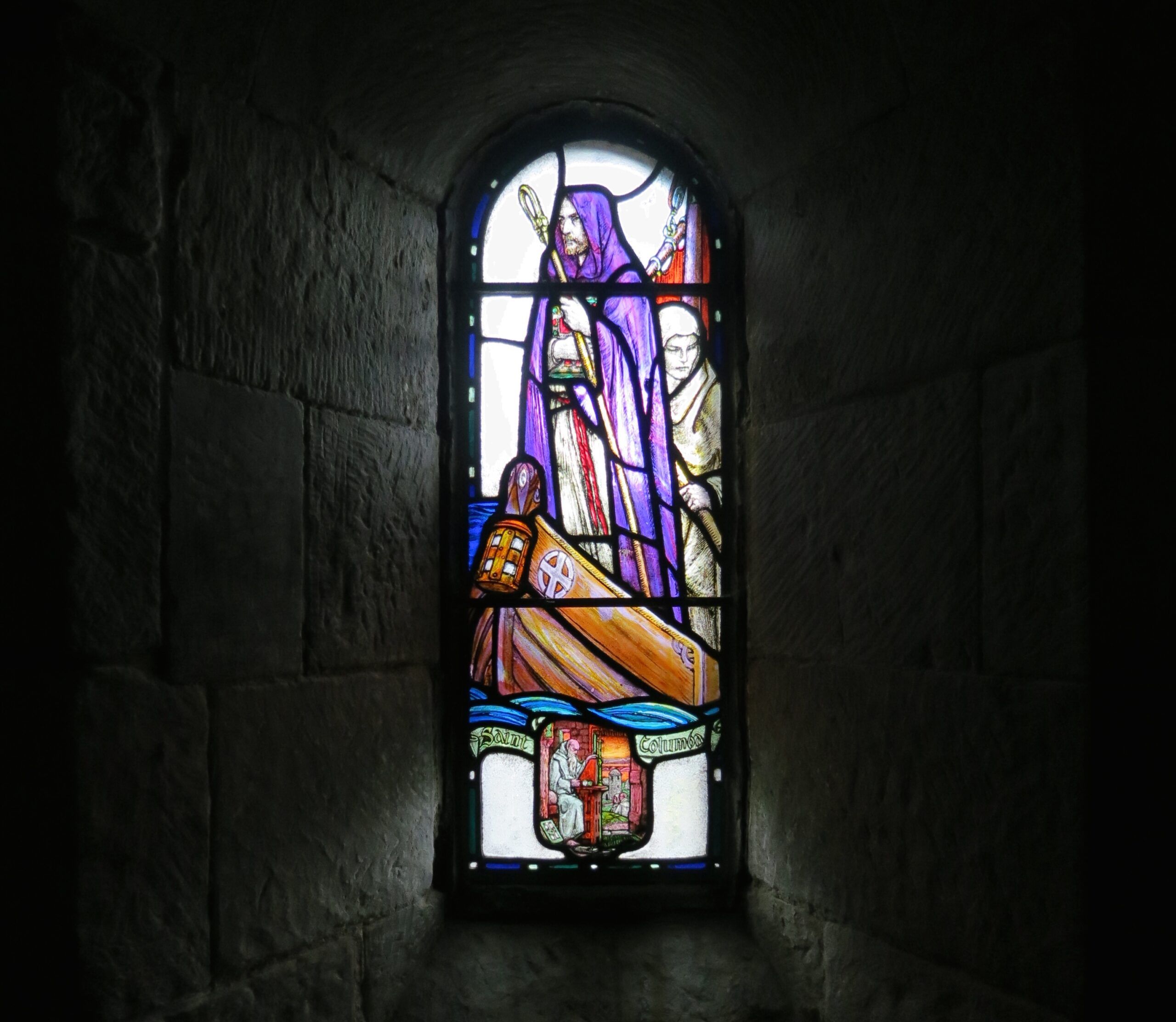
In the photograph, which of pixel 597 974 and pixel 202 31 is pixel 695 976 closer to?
pixel 597 974

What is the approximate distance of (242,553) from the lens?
1805mm

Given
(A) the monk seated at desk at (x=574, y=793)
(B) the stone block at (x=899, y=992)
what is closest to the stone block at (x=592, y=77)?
(A) the monk seated at desk at (x=574, y=793)

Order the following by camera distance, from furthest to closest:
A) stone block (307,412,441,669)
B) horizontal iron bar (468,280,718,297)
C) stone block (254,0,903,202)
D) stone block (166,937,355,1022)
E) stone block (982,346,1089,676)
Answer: horizontal iron bar (468,280,718,297) → stone block (307,412,441,669) → stone block (254,0,903,202) → stone block (166,937,355,1022) → stone block (982,346,1089,676)

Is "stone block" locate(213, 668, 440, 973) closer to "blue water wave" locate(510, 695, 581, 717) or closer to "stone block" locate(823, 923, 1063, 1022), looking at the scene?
"blue water wave" locate(510, 695, 581, 717)

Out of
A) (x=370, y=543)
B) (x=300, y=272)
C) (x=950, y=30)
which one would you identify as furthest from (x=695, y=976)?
(x=950, y=30)

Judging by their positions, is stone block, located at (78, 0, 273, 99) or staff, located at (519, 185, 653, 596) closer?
stone block, located at (78, 0, 273, 99)

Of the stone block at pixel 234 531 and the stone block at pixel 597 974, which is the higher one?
the stone block at pixel 234 531

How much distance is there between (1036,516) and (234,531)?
125cm

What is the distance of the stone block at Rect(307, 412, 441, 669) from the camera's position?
202cm

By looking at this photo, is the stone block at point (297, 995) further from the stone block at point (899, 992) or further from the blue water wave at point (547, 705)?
the stone block at point (899, 992)

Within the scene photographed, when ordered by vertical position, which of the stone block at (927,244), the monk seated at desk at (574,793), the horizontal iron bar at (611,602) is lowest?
the monk seated at desk at (574,793)

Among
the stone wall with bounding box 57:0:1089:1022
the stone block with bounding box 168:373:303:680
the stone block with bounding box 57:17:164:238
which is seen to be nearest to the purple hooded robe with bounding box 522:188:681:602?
the stone wall with bounding box 57:0:1089:1022

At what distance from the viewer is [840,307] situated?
207cm

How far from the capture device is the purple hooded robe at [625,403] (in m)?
2.46
